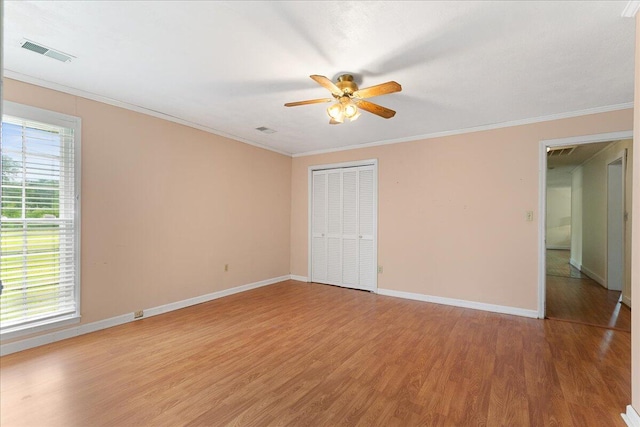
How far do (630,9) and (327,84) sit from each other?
6.31 ft

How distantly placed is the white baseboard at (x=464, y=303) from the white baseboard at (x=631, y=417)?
1916 mm

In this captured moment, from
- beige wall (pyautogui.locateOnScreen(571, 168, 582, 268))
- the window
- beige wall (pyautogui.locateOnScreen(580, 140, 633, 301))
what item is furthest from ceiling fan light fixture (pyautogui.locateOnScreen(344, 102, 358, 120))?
beige wall (pyautogui.locateOnScreen(571, 168, 582, 268))

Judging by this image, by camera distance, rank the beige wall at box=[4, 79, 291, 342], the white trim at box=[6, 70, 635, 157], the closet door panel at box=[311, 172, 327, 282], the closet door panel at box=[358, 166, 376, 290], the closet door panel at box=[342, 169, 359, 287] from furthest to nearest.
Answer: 1. the closet door panel at box=[311, 172, 327, 282]
2. the closet door panel at box=[342, 169, 359, 287]
3. the closet door panel at box=[358, 166, 376, 290]
4. the beige wall at box=[4, 79, 291, 342]
5. the white trim at box=[6, 70, 635, 157]

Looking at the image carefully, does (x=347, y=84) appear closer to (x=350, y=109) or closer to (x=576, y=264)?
(x=350, y=109)

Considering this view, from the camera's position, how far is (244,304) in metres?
4.30

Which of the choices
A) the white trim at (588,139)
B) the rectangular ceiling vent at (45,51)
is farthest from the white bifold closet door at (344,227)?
the rectangular ceiling vent at (45,51)

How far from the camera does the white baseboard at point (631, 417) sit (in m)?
1.90

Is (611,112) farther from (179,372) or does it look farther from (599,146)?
(179,372)

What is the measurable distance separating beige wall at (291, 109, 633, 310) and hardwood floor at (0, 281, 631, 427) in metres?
0.67

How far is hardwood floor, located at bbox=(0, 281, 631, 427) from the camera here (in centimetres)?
205

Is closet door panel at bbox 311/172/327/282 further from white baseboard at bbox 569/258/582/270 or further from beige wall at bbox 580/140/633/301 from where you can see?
white baseboard at bbox 569/258/582/270

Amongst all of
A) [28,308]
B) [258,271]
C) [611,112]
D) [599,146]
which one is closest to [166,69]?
[28,308]

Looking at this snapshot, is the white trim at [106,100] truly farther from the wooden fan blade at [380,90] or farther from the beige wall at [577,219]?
the beige wall at [577,219]

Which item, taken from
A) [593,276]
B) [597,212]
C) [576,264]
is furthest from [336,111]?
[576,264]
